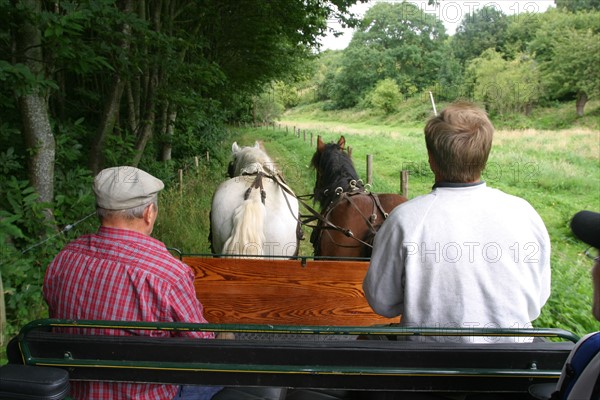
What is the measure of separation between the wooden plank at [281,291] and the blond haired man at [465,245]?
1.37m

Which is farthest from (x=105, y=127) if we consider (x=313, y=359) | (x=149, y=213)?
(x=313, y=359)

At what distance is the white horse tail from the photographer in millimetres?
4113

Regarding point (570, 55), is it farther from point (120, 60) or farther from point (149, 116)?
point (120, 60)

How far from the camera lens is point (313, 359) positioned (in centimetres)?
169

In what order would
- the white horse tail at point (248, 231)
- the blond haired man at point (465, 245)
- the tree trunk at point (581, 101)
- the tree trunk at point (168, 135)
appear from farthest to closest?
1. the tree trunk at point (581, 101)
2. the tree trunk at point (168, 135)
3. the white horse tail at point (248, 231)
4. the blond haired man at point (465, 245)

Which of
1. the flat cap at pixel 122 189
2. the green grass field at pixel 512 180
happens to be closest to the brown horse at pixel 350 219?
the green grass field at pixel 512 180

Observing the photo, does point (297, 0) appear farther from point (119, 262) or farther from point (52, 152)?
point (119, 262)

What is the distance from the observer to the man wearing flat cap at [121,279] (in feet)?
6.25

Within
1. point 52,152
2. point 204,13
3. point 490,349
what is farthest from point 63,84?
point 490,349

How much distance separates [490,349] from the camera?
1688 mm

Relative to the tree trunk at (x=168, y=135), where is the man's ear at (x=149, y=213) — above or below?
below

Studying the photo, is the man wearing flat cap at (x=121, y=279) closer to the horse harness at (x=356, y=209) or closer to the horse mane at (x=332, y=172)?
the horse harness at (x=356, y=209)

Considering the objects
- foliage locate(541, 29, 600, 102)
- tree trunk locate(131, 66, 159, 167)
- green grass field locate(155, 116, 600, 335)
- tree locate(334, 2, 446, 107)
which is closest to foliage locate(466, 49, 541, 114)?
green grass field locate(155, 116, 600, 335)

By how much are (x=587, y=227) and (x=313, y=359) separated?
94 centimetres
